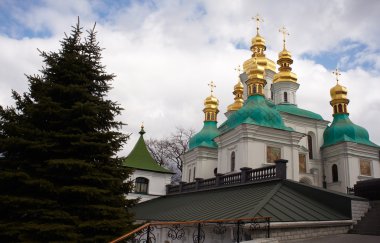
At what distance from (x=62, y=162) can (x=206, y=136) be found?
26283mm

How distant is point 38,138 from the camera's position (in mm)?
8570

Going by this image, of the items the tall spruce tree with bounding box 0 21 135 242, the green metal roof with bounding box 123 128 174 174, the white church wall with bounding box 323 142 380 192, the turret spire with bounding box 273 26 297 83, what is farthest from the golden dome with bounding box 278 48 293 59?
the tall spruce tree with bounding box 0 21 135 242

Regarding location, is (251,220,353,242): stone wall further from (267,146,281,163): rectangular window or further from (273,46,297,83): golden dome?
(273,46,297,83): golden dome

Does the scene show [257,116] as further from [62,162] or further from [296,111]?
[62,162]

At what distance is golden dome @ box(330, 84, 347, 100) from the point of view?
3197cm

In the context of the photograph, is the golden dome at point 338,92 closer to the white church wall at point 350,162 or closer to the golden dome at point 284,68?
the golden dome at point 284,68

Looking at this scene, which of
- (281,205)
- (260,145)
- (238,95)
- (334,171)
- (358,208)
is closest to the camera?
(281,205)

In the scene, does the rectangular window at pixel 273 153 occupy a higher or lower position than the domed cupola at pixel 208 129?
lower

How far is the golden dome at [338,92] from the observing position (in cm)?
3197

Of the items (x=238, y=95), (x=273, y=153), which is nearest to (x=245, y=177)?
(x=273, y=153)

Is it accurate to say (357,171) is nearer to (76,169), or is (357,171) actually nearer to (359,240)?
(359,240)

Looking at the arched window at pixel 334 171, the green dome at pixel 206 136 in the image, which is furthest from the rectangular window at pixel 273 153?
the green dome at pixel 206 136

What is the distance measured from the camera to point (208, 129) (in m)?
34.9

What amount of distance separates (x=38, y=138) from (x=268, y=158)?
733 inches
